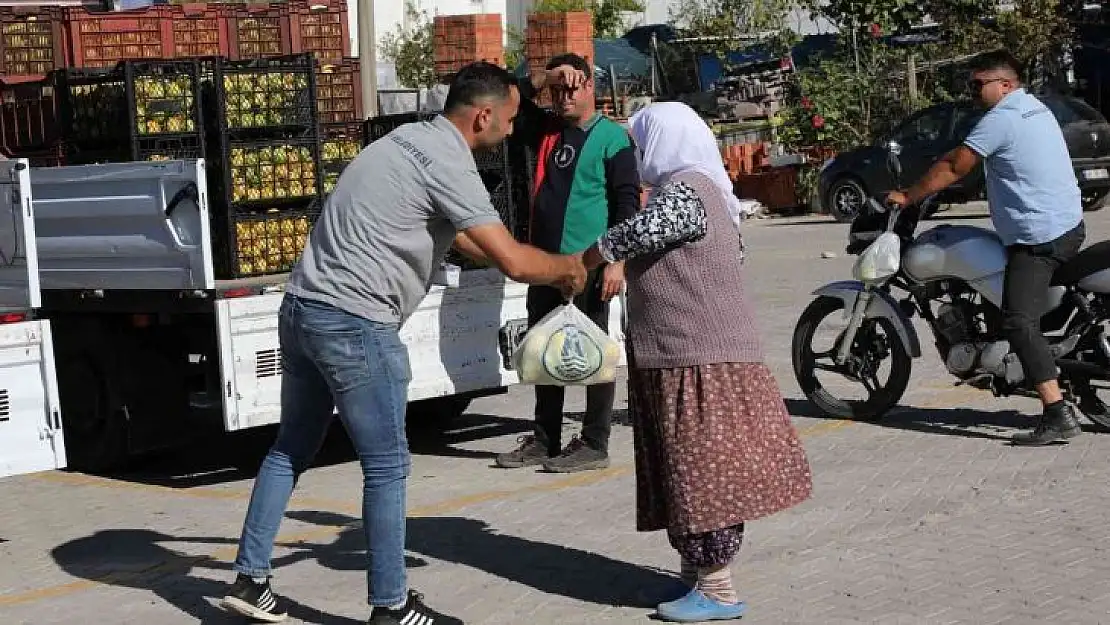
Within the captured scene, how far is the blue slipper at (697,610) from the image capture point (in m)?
5.87

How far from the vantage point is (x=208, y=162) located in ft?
29.6

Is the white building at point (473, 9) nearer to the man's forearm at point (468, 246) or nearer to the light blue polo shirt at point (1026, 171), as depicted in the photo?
the light blue polo shirt at point (1026, 171)

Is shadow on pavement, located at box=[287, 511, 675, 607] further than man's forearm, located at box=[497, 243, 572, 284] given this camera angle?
Yes

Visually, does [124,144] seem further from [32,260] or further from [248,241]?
[32,260]

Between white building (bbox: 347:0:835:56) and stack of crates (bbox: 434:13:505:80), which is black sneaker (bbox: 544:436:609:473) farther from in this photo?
white building (bbox: 347:0:835:56)

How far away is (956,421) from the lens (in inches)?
369

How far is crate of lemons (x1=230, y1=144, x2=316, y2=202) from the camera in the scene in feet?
29.3

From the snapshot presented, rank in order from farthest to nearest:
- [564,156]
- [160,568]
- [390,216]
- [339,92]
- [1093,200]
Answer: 1. [1093,200]
2. [339,92]
3. [564,156]
4. [160,568]
5. [390,216]

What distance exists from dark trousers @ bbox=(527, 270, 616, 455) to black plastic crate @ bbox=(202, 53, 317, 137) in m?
1.59

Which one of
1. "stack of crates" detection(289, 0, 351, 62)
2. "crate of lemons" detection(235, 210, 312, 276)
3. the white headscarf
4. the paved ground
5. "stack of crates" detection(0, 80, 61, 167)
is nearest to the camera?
the paved ground

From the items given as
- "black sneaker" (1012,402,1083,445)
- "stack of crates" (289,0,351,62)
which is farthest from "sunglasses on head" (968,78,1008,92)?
"stack of crates" (289,0,351,62)

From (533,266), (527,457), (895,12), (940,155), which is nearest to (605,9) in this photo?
(895,12)

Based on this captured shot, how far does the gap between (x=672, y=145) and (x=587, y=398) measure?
232 centimetres

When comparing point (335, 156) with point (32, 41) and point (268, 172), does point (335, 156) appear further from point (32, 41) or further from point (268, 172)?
point (32, 41)
